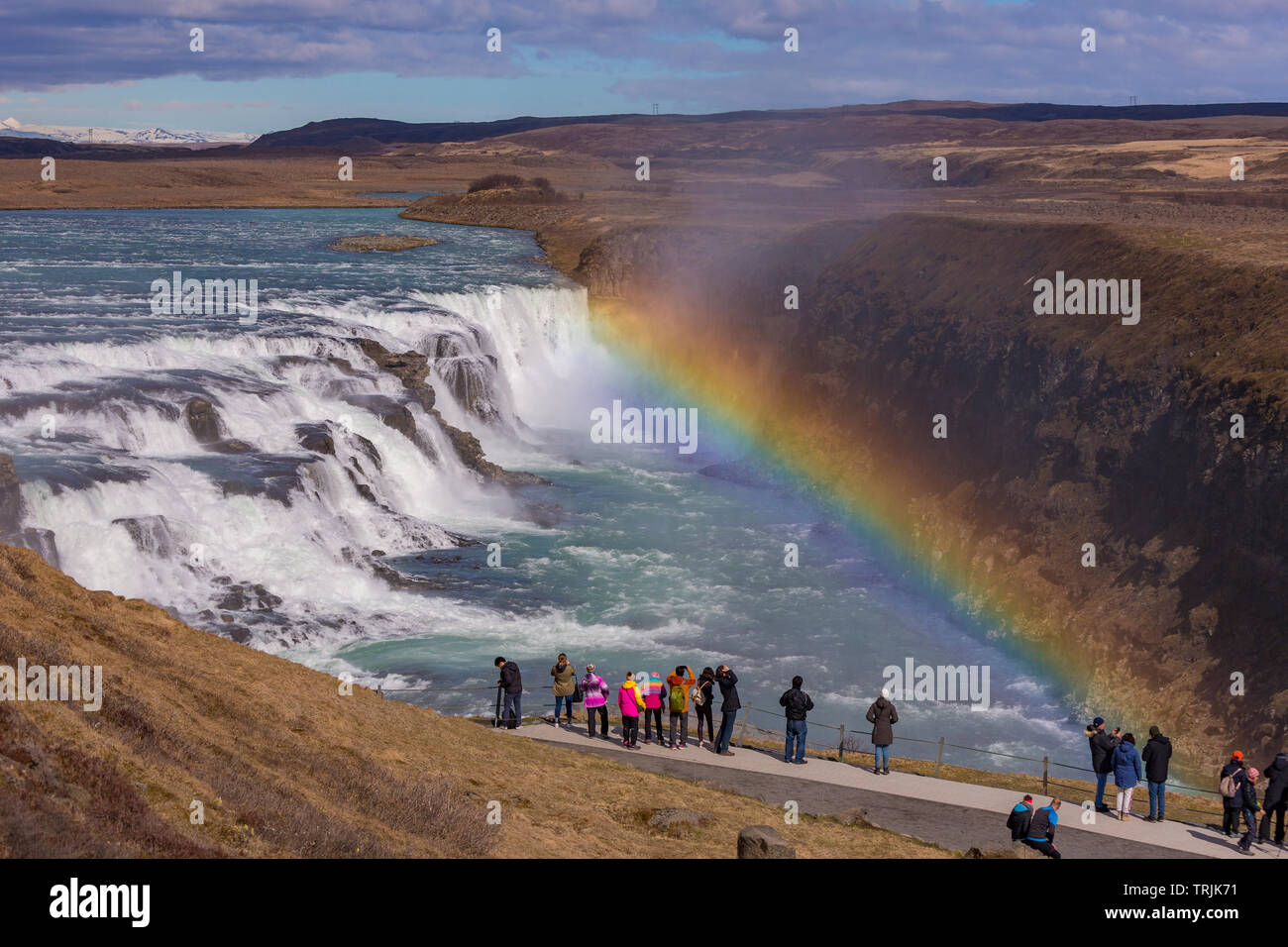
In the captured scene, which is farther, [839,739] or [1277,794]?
[839,739]

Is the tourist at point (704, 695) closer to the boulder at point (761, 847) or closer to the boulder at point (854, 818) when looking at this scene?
the boulder at point (854, 818)

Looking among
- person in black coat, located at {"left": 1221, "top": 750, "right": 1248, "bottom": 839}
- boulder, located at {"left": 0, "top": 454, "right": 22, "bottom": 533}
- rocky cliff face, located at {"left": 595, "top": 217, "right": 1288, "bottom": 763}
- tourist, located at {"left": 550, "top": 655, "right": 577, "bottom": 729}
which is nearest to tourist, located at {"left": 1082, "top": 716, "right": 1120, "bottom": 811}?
person in black coat, located at {"left": 1221, "top": 750, "right": 1248, "bottom": 839}

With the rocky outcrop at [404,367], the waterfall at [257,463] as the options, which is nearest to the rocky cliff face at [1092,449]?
the waterfall at [257,463]

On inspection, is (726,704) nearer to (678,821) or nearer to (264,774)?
(678,821)

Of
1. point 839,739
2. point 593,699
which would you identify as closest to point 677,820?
point 593,699

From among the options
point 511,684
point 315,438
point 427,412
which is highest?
point 427,412
